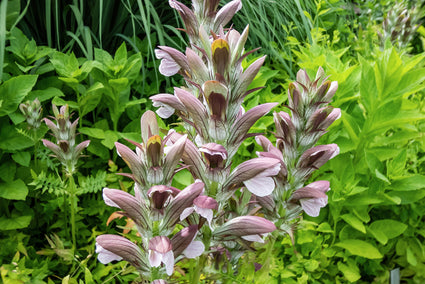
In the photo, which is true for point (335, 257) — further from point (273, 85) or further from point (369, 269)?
point (273, 85)

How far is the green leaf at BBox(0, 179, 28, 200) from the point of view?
171 cm

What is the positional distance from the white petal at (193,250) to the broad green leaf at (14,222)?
4.25 ft

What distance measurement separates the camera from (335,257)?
1830 millimetres

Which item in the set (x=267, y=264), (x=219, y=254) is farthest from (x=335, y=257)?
(x=219, y=254)

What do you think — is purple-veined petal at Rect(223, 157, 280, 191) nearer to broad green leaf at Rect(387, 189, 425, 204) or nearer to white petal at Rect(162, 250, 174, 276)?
white petal at Rect(162, 250, 174, 276)

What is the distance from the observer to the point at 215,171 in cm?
73

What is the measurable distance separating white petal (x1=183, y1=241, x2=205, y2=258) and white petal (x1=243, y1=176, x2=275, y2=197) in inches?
5.8

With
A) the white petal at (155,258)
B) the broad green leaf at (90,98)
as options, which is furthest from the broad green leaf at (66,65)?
the white petal at (155,258)

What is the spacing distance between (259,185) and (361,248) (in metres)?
1.14

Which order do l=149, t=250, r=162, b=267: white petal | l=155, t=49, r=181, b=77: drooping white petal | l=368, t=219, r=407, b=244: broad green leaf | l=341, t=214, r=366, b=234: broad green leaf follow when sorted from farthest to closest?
l=368, t=219, r=407, b=244: broad green leaf, l=341, t=214, r=366, b=234: broad green leaf, l=155, t=49, r=181, b=77: drooping white petal, l=149, t=250, r=162, b=267: white petal

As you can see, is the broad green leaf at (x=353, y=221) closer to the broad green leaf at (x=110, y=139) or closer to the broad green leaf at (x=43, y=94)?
the broad green leaf at (x=110, y=139)

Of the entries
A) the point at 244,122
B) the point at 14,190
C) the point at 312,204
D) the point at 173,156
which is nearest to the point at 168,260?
the point at 173,156

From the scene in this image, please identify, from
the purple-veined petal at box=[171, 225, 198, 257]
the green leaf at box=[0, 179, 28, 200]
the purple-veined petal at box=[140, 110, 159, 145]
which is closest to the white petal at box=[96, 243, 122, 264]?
the purple-veined petal at box=[171, 225, 198, 257]

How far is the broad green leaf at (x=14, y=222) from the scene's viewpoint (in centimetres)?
173
